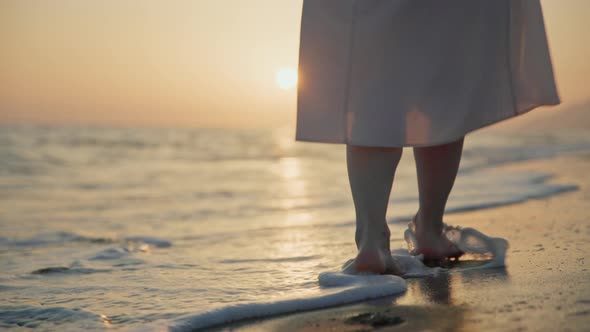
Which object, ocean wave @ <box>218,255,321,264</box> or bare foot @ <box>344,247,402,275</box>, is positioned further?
ocean wave @ <box>218,255,321,264</box>

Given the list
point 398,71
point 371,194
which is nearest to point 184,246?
point 371,194

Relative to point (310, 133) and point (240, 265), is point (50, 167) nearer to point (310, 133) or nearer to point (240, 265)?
point (240, 265)

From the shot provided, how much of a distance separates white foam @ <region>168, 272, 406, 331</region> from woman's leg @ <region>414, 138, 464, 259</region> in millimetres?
437

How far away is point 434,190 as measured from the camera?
2.26 metres

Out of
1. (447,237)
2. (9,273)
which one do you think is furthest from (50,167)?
(447,237)

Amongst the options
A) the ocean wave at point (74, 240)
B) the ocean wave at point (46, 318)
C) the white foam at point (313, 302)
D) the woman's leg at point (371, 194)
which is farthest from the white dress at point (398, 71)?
the ocean wave at point (74, 240)

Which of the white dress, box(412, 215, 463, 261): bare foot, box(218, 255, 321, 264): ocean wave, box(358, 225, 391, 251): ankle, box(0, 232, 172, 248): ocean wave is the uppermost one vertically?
the white dress

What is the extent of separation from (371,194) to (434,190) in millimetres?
368

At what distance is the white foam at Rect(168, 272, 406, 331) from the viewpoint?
→ 1670mm

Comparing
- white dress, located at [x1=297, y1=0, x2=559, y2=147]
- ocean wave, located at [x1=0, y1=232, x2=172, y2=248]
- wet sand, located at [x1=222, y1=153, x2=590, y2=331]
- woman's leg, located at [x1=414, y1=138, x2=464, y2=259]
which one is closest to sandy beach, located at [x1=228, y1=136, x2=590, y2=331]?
wet sand, located at [x1=222, y1=153, x2=590, y2=331]

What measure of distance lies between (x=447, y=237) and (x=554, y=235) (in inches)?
21.9

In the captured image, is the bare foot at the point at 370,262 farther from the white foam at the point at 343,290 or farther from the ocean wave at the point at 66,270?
the ocean wave at the point at 66,270

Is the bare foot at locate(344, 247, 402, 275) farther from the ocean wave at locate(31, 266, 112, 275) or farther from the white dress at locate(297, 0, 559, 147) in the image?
the ocean wave at locate(31, 266, 112, 275)

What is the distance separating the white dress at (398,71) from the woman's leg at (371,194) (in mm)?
113
